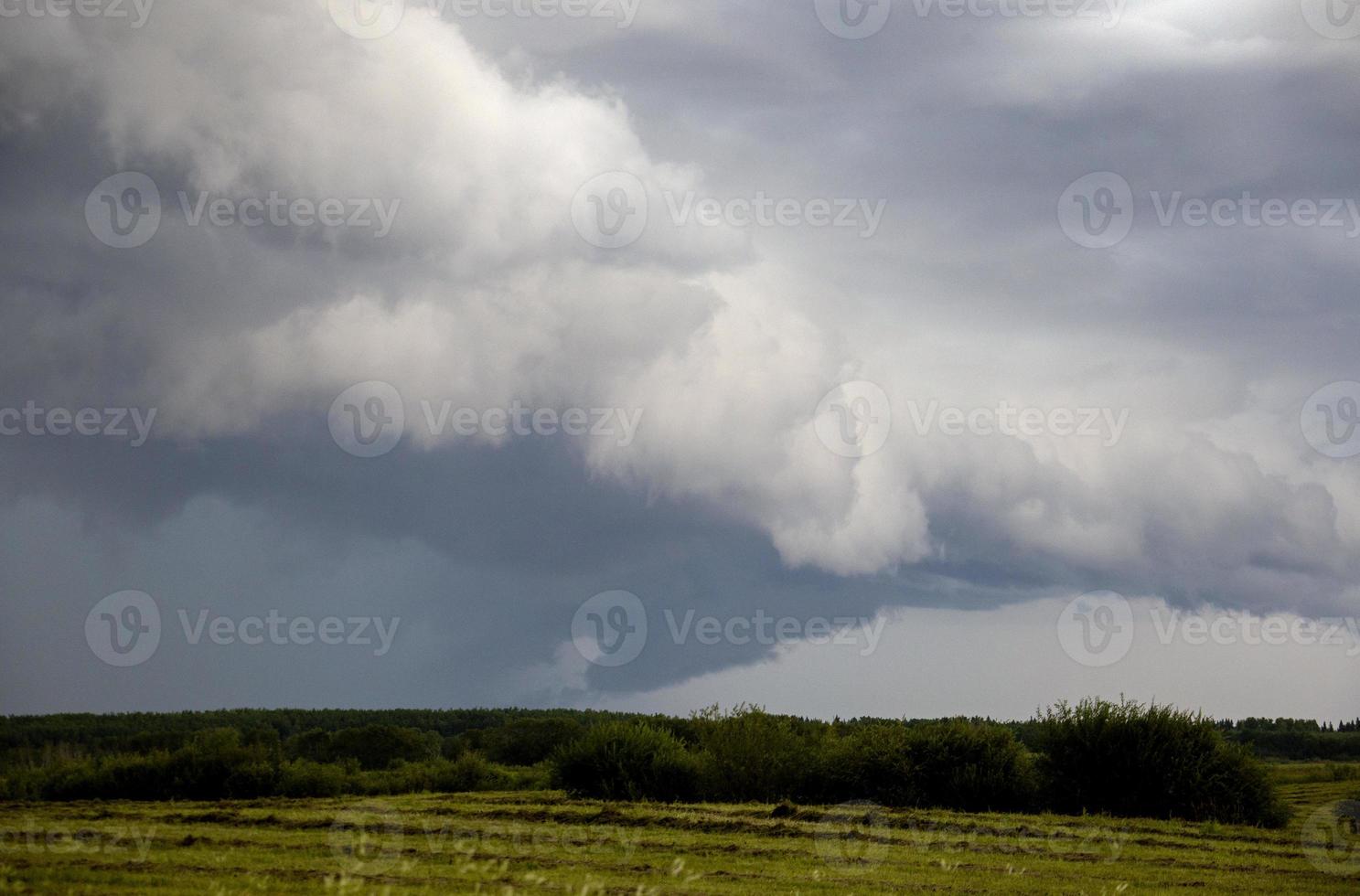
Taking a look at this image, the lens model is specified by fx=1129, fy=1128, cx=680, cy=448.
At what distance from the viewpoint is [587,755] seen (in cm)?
3944

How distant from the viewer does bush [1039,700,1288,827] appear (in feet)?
127

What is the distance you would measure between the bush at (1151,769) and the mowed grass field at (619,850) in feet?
9.95

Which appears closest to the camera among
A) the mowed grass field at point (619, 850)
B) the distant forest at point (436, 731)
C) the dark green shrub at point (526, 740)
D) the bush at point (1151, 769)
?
the mowed grass field at point (619, 850)

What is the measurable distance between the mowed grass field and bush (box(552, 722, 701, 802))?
126 inches

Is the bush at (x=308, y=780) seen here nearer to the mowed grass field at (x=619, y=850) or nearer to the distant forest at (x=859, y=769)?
the distant forest at (x=859, y=769)

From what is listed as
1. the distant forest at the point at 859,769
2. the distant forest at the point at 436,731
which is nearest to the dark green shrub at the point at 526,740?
the distant forest at the point at 436,731

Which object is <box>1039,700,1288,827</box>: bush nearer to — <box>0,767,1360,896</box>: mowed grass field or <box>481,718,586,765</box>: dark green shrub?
<box>0,767,1360,896</box>: mowed grass field

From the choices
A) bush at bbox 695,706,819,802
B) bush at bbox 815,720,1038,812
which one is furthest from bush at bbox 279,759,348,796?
bush at bbox 815,720,1038,812

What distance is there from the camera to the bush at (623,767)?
39000 mm

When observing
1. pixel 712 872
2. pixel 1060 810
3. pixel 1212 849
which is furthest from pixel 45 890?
pixel 1060 810

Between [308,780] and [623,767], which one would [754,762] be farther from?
[308,780]

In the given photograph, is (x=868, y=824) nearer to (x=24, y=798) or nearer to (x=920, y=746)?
(x=920, y=746)

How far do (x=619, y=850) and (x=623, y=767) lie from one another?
15120 mm

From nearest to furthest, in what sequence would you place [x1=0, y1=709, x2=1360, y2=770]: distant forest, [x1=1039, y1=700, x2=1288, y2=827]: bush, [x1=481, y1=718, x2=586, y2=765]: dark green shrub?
[x1=1039, y1=700, x2=1288, y2=827]: bush
[x1=0, y1=709, x2=1360, y2=770]: distant forest
[x1=481, y1=718, x2=586, y2=765]: dark green shrub
